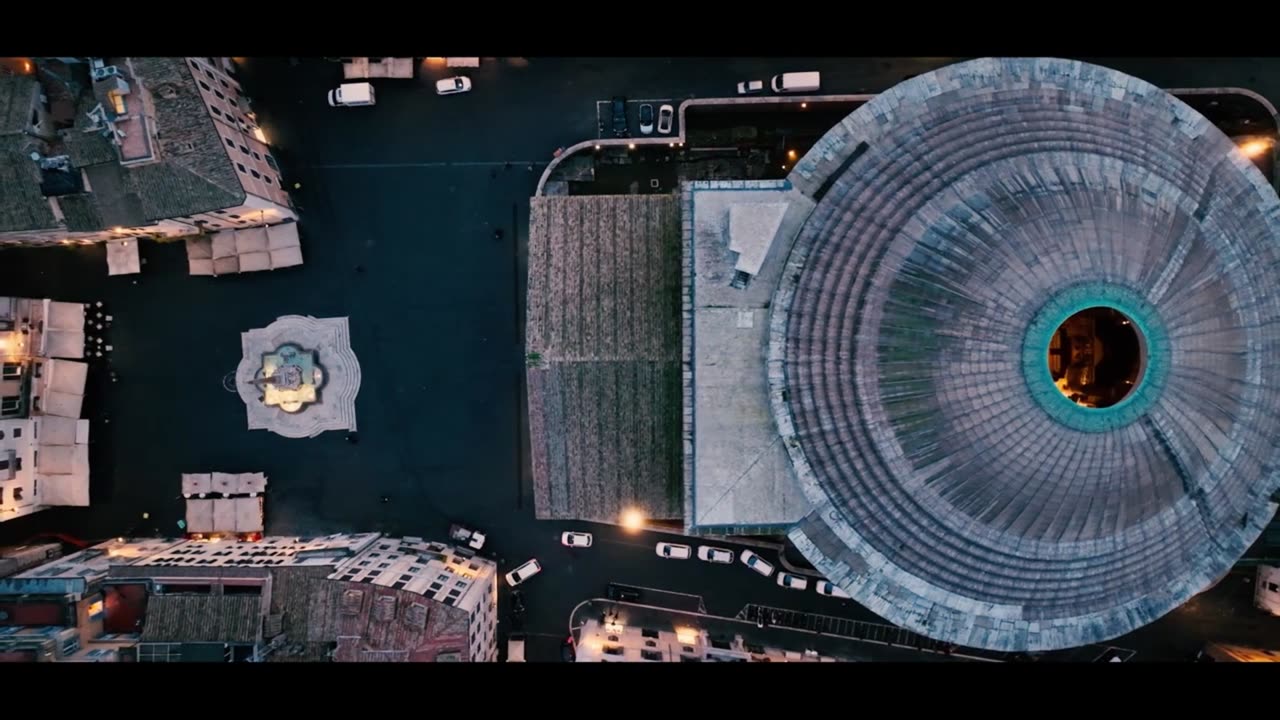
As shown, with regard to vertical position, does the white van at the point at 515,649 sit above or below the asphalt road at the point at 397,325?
below

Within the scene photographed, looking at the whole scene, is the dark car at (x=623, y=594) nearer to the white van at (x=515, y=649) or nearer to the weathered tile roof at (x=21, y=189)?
the white van at (x=515, y=649)

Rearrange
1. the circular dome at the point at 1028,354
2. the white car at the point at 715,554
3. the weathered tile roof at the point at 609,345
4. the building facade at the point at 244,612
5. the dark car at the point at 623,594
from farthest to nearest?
the dark car at the point at 623,594 → the white car at the point at 715,554 → the weathered tile roof at the point at 609,345 → the building facade at the point at 244,612 → the circular dome at the point at 1028,354

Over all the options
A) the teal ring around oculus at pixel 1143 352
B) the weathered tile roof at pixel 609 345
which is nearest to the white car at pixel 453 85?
the weathered tile roof at pixel 609 345

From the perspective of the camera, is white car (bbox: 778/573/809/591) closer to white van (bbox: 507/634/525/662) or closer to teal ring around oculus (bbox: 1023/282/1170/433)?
white van (bbox: 507/634/525/662)

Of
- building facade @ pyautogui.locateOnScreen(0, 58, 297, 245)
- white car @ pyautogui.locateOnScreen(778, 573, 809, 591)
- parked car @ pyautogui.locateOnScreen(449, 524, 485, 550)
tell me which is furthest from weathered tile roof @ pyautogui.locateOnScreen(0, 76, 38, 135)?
white car @ pyautogui.locateOnScreen(778, 573, 809, 591)

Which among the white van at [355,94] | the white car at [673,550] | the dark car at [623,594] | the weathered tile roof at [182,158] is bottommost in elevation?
the dark car at [623,594]

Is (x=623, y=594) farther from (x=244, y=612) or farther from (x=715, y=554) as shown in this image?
(x=244, y=612)

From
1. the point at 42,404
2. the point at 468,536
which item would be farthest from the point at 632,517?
the point at 42,404
